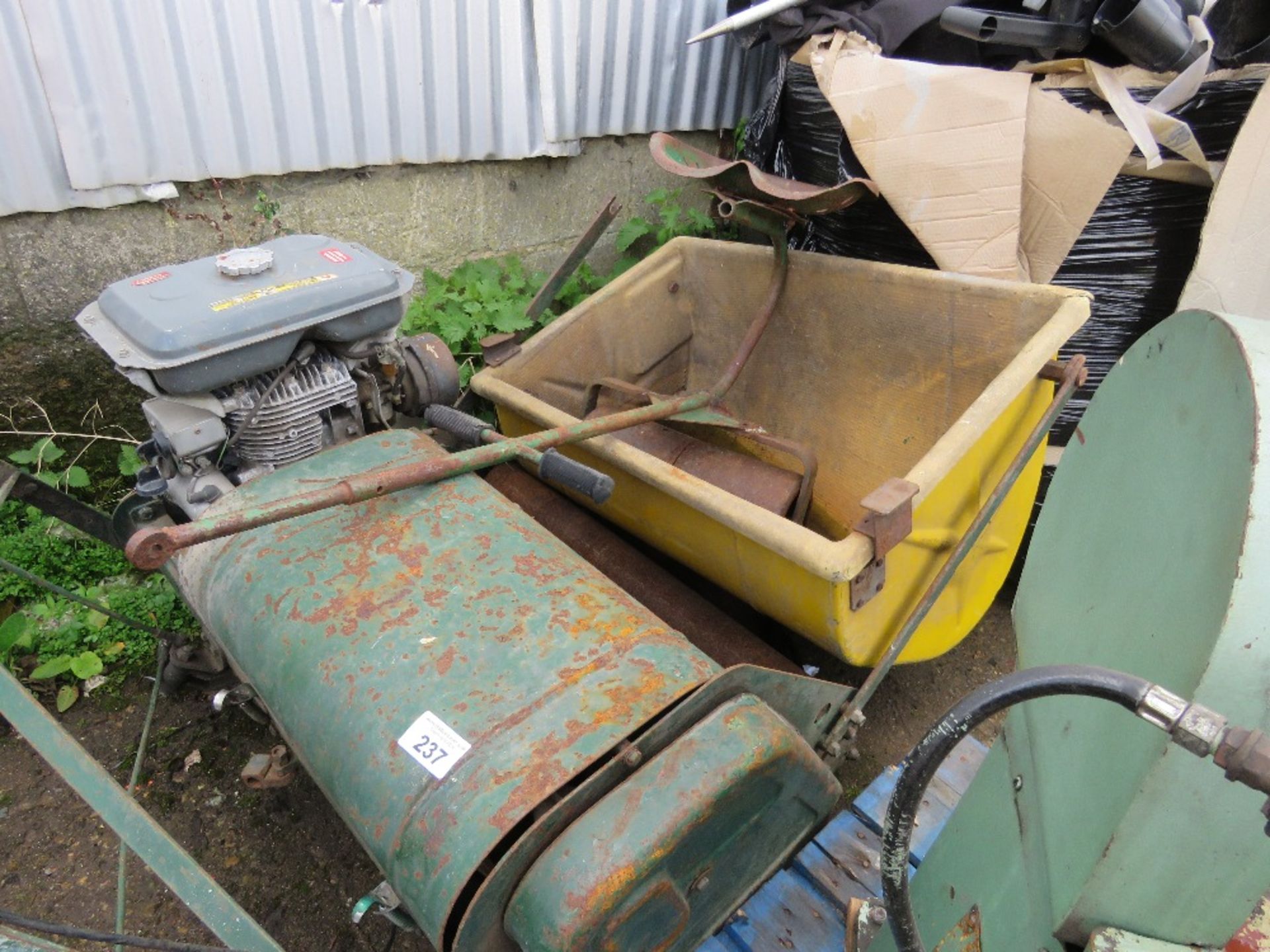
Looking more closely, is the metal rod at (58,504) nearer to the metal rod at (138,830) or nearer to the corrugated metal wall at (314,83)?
the metal rod at (138,830)

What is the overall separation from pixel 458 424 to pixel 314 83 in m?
1.35

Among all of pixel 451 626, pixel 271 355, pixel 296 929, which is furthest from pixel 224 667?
pixel 451 626

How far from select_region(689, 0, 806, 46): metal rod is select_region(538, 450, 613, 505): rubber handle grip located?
1.66m

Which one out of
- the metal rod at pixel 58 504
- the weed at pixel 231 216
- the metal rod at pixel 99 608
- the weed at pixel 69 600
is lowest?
the weed at pixel 69 600

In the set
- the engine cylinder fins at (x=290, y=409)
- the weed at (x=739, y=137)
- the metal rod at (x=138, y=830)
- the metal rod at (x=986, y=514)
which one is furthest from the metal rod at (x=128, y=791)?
the weed at (x=739, y=137)

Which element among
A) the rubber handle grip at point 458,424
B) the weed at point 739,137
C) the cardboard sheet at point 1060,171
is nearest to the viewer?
the rubber handle grip at point 458,424

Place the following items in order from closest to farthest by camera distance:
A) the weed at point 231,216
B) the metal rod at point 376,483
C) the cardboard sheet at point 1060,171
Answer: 1. the metal rod at point 376,483
2. the cardboard sheet at point 1060,171
3. the weed at point 231,216

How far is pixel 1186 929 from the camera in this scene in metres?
0.68

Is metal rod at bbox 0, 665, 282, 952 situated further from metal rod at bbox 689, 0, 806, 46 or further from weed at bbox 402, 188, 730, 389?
metal rod at bbox 689, 0, 806, 46

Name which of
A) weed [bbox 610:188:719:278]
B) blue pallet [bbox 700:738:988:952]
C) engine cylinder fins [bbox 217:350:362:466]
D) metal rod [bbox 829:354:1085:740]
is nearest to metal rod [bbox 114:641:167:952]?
engine cylinder fins [bbox 217:350:362:466]

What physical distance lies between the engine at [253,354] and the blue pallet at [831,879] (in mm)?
1190

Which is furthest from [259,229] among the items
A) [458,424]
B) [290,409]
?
[458,424]

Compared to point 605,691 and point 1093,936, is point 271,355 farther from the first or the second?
point 1093,936

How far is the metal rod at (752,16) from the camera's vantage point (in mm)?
2258
